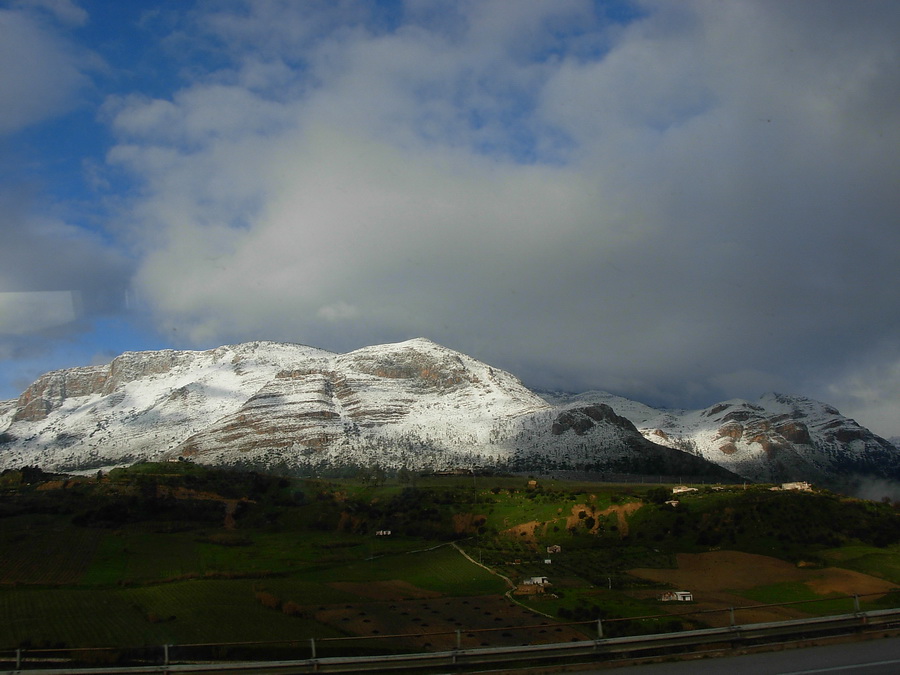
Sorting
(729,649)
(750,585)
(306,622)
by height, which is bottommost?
(750,585)

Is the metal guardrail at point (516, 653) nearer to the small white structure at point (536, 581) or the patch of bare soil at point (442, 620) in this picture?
the patch of bare soil at point (442, 620)

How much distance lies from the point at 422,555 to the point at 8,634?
46.0 m

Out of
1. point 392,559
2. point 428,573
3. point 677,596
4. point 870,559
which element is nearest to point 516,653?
point 677,596

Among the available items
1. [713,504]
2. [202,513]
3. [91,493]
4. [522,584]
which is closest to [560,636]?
[522,584]

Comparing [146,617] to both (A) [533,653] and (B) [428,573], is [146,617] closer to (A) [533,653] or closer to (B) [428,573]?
(B) [428,573]

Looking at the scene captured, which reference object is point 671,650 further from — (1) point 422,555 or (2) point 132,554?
(2) point 132,554

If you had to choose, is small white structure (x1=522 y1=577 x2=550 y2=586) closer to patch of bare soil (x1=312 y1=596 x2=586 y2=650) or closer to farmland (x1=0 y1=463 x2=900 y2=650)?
farmland (x1=0 y1=463 x2=900 y2=650)

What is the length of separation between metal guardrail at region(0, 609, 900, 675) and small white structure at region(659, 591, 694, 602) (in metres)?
34.9

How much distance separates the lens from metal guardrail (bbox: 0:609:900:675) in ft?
53.4

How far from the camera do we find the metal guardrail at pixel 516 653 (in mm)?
16281

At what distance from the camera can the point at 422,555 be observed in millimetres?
77062

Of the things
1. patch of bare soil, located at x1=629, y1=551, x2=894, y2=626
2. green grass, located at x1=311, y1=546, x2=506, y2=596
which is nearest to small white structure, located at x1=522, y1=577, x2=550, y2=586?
green grass, located at x1=311, y1=546, x2=506, y2=596

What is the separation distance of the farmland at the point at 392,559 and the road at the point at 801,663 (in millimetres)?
7015

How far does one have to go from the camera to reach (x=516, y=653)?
55.7 feet
